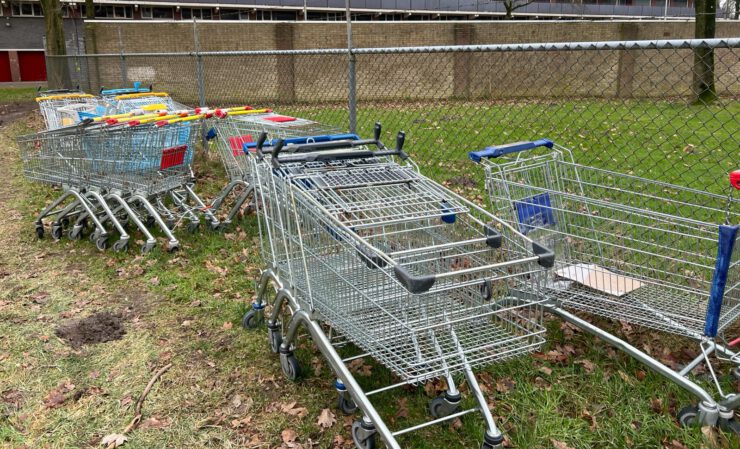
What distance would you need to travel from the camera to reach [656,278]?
3459 mm

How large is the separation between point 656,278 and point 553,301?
59 centimetres

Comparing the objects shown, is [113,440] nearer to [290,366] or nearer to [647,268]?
[290,366]

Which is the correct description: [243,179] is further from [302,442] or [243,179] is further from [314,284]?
[302,442]

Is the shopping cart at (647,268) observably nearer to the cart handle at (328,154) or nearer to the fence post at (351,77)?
the cart handle at (328,154)

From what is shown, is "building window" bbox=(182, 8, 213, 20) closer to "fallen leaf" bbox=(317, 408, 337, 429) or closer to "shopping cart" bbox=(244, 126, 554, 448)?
"shopping cart" bbox=(244, 126, 554, 448)

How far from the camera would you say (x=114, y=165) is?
563 centimetres

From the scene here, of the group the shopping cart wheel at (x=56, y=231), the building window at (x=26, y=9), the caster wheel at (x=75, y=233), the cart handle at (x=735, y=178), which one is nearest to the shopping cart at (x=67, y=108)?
the shopping cart wheel at (x=56, y=231)

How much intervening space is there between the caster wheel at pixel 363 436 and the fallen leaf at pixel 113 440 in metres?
1.20

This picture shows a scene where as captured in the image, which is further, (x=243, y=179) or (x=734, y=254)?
(x=243, y=179)

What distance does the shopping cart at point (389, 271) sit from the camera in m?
2.69

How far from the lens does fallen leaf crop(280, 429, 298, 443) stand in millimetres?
3035

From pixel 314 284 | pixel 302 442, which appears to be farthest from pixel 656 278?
pixel 302 442

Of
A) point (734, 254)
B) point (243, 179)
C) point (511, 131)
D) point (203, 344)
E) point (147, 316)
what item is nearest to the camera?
point (734, 254)

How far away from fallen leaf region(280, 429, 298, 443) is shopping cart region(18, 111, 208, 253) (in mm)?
2860
